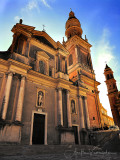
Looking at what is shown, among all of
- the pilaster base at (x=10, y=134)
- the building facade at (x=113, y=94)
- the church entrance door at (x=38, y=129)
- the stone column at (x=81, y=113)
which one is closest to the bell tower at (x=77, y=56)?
the stone column at (x=81, y=113)

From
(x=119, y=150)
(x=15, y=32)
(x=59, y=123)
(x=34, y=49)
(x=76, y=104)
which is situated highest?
(x=15, y=32)

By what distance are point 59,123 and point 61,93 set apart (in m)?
3.69

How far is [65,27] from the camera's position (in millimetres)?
34969

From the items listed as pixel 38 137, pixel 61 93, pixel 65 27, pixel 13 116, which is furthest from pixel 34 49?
pixel 65 27

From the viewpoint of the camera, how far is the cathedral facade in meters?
11.0

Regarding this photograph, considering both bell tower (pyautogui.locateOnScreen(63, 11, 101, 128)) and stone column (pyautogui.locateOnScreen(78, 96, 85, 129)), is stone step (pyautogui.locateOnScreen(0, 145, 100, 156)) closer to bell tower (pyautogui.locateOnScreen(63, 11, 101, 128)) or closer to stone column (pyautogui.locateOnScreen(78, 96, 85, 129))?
stone column (pyautogui.locateOnScreen(78, 96, 85, 129))

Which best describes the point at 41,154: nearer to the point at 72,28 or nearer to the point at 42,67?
the point at 42,67

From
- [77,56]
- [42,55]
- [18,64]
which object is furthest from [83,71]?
→ [18,64]

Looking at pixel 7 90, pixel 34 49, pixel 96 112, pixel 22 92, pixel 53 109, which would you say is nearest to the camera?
pixel 7 90

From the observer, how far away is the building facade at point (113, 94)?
38731 millimetres

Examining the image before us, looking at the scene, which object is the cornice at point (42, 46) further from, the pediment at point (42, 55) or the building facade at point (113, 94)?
the building facade at point (113, 94)

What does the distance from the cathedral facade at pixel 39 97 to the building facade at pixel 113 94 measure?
70.2 feet

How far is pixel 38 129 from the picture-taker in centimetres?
1237

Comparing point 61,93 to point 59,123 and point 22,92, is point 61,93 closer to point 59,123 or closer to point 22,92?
point 59,123
